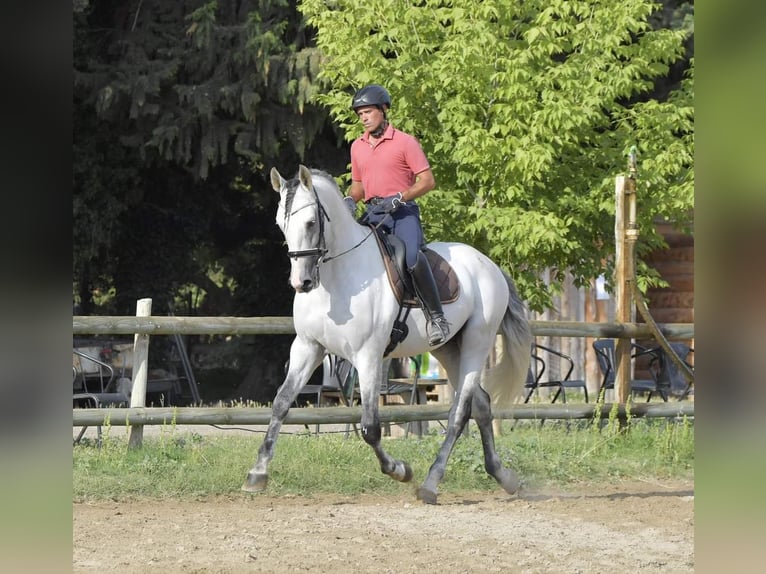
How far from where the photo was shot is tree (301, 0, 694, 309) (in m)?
10.5

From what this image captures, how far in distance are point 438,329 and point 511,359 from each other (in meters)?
1.19

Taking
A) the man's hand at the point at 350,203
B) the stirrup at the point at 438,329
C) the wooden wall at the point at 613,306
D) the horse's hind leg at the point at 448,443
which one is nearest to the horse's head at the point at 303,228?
the man's hand at the point at 350,203

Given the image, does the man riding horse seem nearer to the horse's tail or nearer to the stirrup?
the stirrup

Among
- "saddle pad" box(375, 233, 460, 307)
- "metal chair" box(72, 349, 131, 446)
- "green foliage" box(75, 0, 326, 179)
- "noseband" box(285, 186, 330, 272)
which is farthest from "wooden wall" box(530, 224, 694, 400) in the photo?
"noseband" box(285, 186, 330, 272)

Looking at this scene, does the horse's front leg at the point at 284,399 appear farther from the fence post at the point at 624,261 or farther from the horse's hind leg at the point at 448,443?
the fence post at the point at 624,261

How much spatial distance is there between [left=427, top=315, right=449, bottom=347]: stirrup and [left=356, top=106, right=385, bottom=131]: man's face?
1.42 metres

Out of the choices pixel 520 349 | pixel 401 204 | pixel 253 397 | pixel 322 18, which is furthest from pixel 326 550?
pixel 253 397

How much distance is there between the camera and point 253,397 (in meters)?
18.8

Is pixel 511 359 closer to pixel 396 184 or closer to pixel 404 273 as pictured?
pixel 404 273

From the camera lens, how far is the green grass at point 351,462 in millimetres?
7641

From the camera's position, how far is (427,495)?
7.14 m

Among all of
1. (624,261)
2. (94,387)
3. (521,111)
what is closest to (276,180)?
(521,111)

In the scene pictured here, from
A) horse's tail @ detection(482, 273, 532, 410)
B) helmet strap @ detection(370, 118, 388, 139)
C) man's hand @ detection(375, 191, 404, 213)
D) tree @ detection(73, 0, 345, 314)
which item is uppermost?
tree @ detection(73, 0, 345, 314)

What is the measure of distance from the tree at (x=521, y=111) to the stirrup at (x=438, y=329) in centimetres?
341
